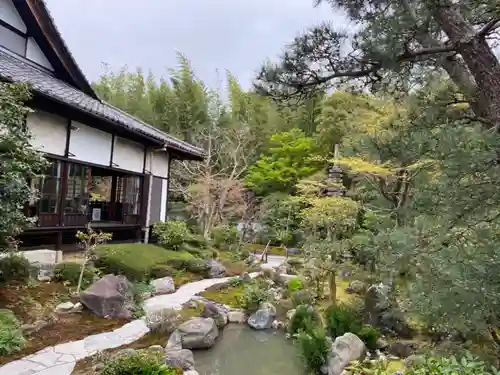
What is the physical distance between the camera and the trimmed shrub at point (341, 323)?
5.77 meters

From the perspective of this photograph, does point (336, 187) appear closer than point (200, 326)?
No

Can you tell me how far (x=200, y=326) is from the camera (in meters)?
5.61

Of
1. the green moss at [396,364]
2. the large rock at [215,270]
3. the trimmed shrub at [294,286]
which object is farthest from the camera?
the large rock at [215,270]

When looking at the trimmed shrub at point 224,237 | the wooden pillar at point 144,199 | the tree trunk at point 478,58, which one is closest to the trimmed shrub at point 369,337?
the tree trunk at point 478,58

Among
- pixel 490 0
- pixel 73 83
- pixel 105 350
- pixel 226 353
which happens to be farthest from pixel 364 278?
pixel 73 83

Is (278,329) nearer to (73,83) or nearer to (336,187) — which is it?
(336,187)

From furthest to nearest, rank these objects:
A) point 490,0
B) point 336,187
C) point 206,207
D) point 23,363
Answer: point 206,207
point 336,187
point 23,363
point 490,0

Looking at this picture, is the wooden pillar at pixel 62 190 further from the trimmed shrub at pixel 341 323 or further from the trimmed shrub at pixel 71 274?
the trimmed shrub at pixel 341 323

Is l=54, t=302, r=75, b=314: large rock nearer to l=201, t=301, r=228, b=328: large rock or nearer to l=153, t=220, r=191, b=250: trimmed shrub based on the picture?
l=201, t=301, r=228, b=328: large rock

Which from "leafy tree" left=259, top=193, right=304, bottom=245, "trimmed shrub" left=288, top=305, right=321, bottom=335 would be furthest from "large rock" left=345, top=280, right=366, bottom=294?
"leafy tree" left=259, top=193, right=304, bottom=245

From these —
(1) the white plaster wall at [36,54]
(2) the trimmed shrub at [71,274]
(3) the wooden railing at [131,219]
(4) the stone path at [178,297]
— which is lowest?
(4) the stone path at [178,297]

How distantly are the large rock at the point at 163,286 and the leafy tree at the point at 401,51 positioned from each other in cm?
550

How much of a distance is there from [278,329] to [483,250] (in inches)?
202

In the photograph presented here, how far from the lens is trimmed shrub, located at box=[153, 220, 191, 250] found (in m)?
10.4
